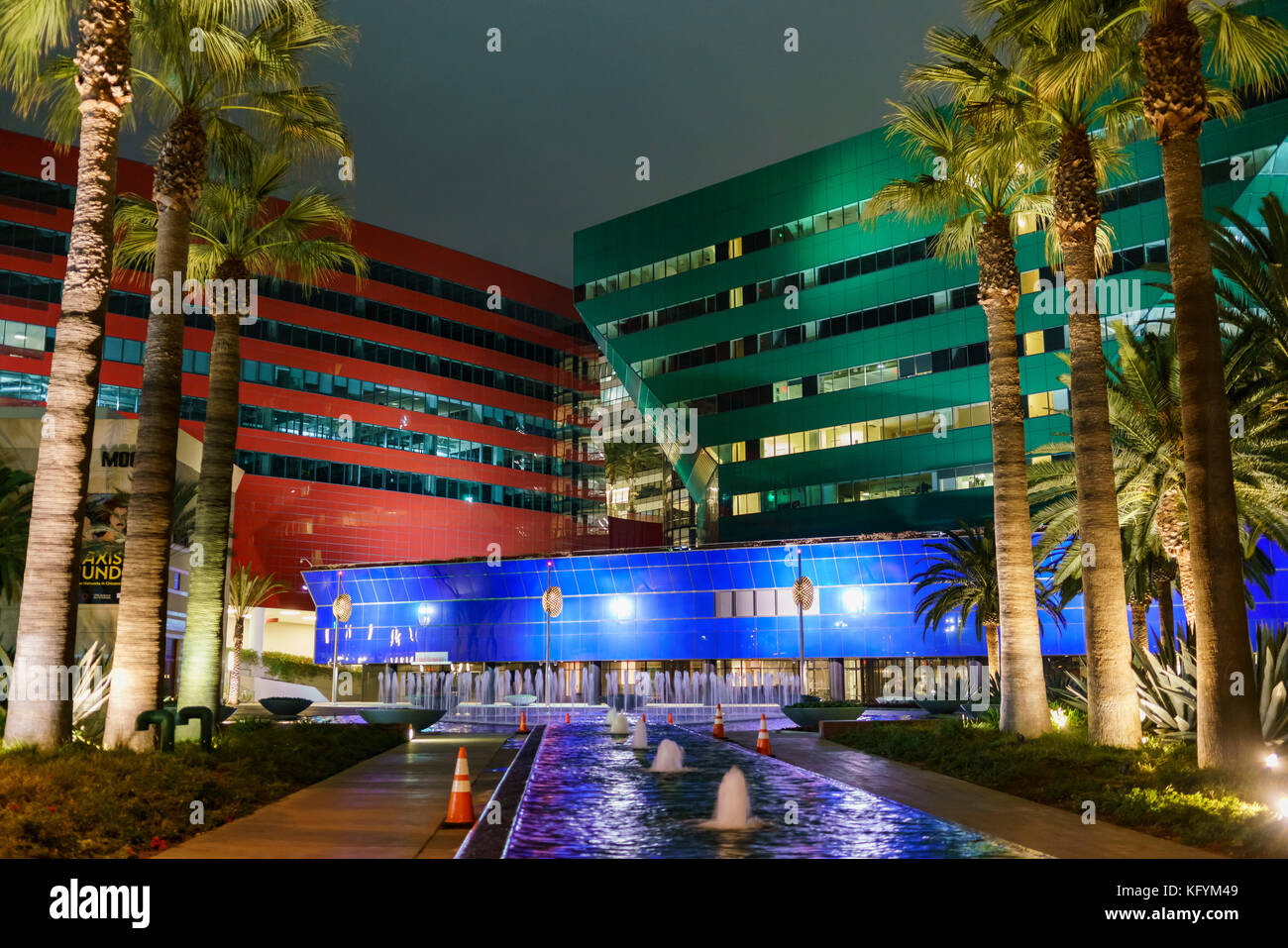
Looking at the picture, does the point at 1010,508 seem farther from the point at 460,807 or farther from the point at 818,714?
the point at 460,807

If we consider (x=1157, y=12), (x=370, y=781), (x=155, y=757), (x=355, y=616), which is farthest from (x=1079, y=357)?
(x=355, y=616)

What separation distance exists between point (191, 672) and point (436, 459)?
68.5 m

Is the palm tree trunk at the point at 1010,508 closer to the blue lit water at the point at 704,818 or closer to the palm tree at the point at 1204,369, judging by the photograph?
the blue lit water at the point at 704,818

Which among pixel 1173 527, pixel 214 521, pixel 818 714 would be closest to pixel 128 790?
pixel 214 521

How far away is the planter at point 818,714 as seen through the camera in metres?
31.0

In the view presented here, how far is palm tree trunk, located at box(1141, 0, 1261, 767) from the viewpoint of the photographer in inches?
530

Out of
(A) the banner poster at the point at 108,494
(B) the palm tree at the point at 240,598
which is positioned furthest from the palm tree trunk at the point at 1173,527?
(B) the palm tree at the point at 240,598

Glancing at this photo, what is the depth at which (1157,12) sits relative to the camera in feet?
51.0

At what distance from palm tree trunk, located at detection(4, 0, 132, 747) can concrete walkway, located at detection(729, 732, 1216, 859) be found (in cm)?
1098

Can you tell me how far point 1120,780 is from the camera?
1411cm

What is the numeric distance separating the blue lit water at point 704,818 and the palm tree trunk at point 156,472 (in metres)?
5.75

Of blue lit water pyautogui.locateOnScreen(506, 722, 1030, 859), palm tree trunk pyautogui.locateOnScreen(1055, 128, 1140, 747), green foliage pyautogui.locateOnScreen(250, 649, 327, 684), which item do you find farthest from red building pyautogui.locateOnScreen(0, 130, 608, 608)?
palm tree trunk pyautogui.locateOnScreen(1055, 128, 1140, 747)

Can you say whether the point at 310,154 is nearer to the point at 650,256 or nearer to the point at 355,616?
the point at 355,616

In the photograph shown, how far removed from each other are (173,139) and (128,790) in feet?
35.2
